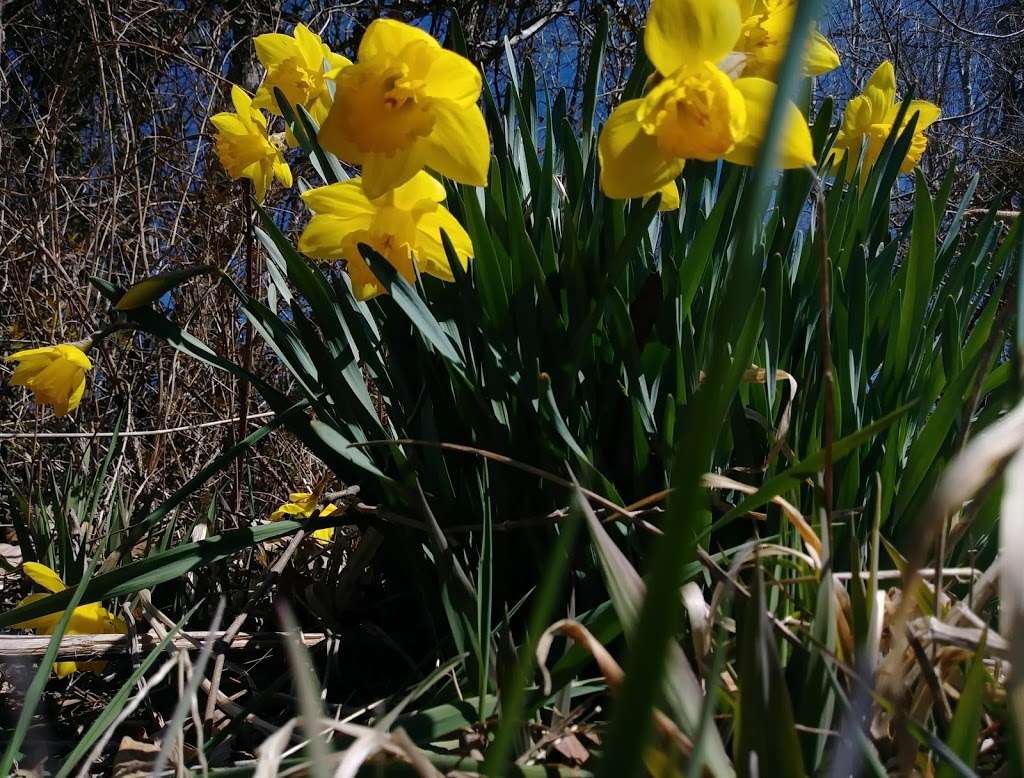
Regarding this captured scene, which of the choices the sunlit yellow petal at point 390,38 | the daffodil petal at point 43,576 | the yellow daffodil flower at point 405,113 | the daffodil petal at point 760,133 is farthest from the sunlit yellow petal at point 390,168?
the daffodil petal at point 43,576

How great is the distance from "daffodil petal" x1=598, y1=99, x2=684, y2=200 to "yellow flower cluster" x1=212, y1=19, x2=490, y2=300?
0.16 meters

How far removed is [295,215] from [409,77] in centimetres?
271

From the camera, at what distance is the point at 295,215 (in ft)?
11.2

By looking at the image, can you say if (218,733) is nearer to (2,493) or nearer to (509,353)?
(509,353)

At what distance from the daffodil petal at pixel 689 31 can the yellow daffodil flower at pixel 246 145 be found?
3.23 feet

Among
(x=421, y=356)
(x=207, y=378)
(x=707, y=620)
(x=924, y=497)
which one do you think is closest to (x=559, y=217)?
(x=421, y=356)

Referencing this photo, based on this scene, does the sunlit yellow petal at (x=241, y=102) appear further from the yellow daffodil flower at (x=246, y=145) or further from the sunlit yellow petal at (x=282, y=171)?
the sunlit yellow petal at (x=282, y=171)

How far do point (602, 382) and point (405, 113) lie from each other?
1.35 feet

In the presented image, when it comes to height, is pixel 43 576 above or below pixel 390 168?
below

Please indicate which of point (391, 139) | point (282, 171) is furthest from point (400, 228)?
point (282, 171)

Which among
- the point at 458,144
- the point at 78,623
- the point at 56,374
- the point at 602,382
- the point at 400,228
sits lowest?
the point at 78,623

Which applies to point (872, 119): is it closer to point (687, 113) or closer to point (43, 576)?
point (687, 113)

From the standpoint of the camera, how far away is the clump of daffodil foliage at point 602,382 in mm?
653

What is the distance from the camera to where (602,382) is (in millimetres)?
990
